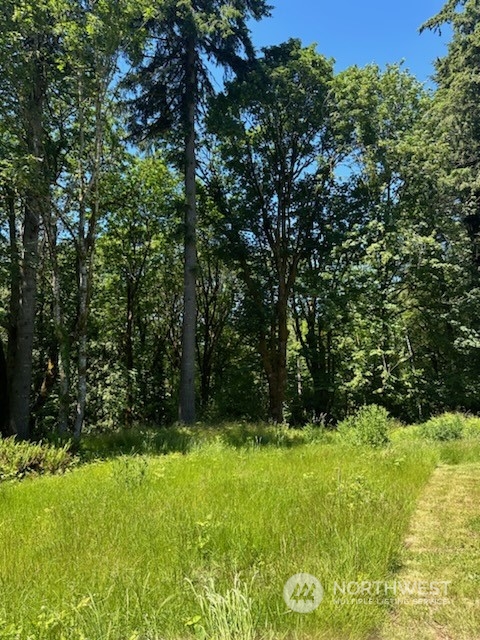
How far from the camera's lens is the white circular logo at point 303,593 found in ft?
7.92

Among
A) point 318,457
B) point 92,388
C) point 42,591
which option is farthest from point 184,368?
point 42,591

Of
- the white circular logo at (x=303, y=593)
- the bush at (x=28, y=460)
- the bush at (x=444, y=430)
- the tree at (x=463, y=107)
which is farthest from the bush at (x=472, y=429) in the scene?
the bush at (x=28, y=460)

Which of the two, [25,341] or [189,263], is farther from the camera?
[189,263]

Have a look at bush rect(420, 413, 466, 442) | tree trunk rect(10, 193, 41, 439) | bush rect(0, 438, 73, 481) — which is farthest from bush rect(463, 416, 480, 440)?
tree trunk rect(10, 193, 41, 439)

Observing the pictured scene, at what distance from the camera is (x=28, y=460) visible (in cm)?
642

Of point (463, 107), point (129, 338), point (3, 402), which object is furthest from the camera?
point (129, 338)

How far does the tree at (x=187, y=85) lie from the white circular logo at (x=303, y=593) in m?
9.59

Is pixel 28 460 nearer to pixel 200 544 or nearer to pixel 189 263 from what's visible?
pixel 200 544

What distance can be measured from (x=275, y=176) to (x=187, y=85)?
4.29 m

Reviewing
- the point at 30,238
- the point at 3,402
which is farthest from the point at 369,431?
the point at 30,238

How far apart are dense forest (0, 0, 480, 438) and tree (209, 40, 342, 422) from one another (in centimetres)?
6

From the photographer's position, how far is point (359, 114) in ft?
45.9

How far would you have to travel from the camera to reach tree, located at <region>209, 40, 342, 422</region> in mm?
13617

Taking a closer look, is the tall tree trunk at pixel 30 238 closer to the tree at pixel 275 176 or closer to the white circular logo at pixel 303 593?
the tree at pixel 275 176
